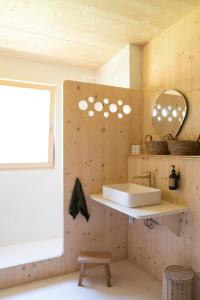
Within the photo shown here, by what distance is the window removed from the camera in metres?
3.10

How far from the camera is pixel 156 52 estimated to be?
2607 mm

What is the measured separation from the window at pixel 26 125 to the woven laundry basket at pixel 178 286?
210cm

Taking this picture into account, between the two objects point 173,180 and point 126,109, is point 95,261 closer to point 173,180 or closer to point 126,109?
point 173,180

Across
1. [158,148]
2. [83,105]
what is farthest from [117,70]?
[158,148]

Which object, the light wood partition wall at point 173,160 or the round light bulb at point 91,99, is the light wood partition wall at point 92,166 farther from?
the light wood partition wall at point 173,160

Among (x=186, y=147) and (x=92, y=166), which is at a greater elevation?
(x=186, y=147)

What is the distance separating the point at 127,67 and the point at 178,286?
225cm

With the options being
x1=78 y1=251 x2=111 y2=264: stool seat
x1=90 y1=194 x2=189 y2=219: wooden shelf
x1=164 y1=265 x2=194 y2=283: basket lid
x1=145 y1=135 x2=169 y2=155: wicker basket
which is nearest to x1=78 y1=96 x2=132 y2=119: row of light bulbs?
x1=145 y1=135 x2=169 y2=155: wicker basket

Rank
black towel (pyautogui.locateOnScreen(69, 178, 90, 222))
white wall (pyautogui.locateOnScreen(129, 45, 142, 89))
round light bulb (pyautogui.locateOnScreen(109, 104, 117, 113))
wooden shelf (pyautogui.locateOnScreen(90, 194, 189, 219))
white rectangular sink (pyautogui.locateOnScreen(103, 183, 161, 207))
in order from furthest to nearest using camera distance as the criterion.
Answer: white wall (pyautogui.locateOnScreen(129, 45, 142, 89))
round light bulb (pyautogui.locateOnScreen(109, 104, 117, 113))
black towel (pyautogui.locateOnScreen(69, 178, 90, 222))
white rectangular sink (pyautogui.locateOnScreen(103, 183, 161, 207))
wooden shelf (pyautogui.locateOnScreen(90, 194, 189, 219))

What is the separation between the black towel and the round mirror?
1036mm

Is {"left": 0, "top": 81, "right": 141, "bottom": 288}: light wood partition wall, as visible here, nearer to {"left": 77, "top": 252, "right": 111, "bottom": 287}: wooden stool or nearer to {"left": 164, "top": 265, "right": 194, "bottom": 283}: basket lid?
{"left": 77, "top": 252, "right": 111, "bottom": 287}: wooden stool

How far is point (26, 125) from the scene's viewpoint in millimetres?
3209

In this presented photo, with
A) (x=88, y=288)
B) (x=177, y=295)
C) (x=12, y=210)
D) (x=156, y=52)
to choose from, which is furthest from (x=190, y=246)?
(x=12, y=210)

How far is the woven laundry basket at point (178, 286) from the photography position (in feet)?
5.96
